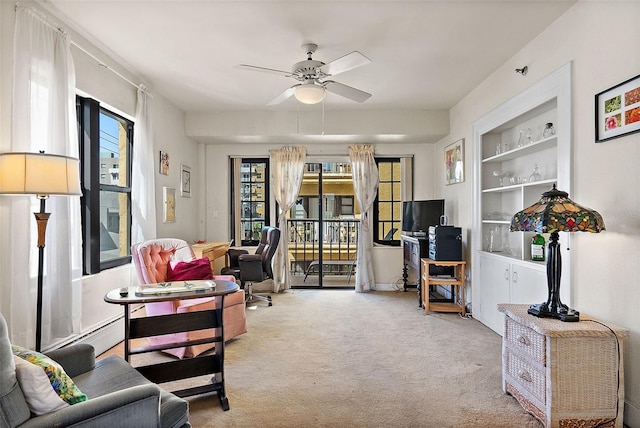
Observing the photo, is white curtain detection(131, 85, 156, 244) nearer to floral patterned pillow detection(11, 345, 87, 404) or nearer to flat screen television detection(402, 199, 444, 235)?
floral patterned pillow detection(11, 345, 87, 404)

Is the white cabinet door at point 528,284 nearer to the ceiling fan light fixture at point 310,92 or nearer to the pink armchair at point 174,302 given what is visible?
the ceiling fan light fixture at point 310,92

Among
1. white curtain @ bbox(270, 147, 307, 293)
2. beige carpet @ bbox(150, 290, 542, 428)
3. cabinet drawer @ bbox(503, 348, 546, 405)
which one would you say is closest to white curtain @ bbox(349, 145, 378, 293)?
white curtain @ bbox(270, 147, 307, 293)

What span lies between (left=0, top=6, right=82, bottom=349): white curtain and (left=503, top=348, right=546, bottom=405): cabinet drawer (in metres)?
3.04

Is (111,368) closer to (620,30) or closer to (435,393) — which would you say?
(435,393)

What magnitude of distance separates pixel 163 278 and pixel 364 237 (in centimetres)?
325

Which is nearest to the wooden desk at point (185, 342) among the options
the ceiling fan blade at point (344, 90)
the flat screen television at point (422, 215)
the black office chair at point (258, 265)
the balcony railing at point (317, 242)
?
the ceiling fan blade at point (344, 90)

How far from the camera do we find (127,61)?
11.5ft

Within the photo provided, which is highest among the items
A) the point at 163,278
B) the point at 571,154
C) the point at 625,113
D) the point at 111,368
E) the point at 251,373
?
the point at 625,113

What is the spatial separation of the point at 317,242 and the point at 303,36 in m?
4.10

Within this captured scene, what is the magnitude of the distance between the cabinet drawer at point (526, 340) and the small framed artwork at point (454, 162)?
258 centimetres

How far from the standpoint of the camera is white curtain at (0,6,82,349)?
7.40 ft

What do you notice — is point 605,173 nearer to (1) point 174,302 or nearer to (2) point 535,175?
(2) point 535,175

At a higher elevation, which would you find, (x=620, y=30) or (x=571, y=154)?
(x=620, y=30)

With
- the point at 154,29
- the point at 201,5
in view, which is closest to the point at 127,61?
the point at 154,29
